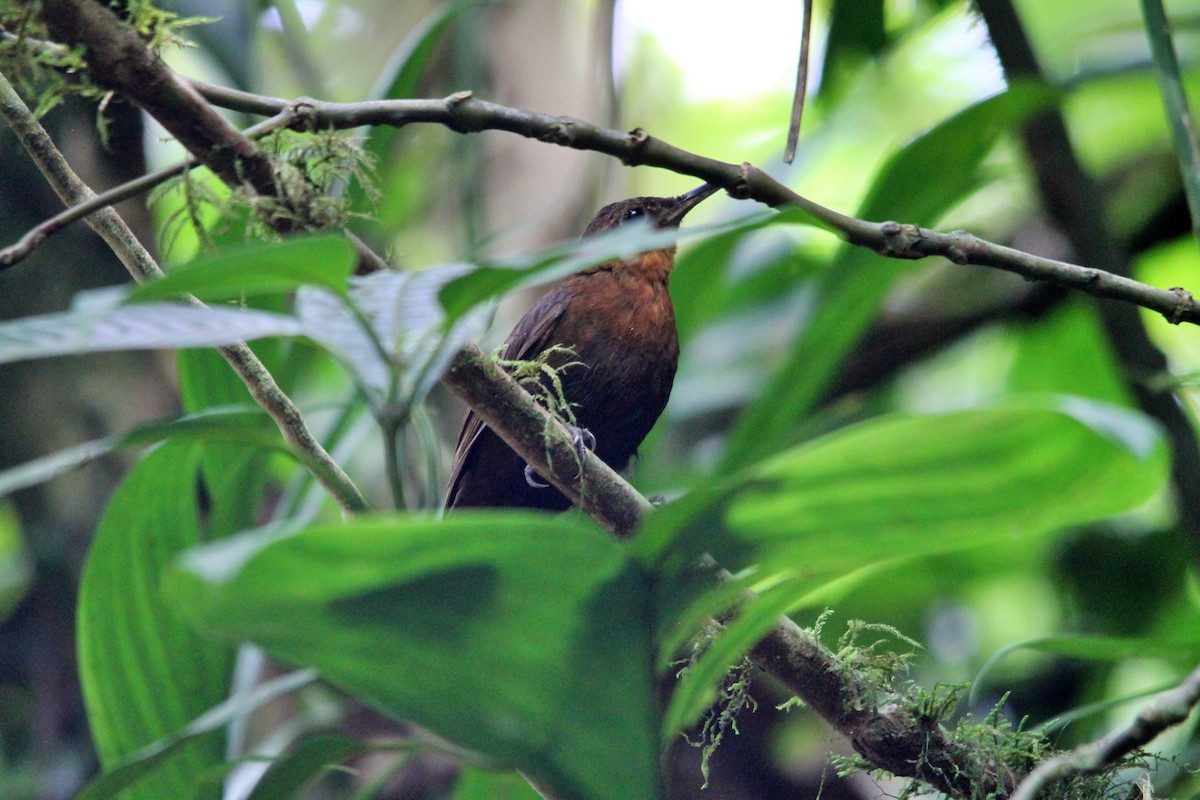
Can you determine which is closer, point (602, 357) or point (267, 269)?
point (267, 269)

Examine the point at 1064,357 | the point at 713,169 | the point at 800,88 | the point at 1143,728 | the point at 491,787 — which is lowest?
the point at 491,787

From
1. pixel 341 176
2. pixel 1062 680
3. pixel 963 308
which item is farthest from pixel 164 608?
pixel 963 308

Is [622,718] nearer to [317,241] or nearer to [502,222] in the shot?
[317,241]

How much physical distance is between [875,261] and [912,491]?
142cm

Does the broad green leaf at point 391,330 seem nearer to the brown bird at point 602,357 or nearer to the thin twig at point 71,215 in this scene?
the thin twig at point 71,215

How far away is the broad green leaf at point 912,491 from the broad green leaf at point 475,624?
10 centimetres

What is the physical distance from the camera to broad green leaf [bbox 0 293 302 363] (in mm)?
768

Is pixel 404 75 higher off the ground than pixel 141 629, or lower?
higher

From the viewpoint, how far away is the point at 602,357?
2.52 m

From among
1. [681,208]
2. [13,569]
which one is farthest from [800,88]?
[13,569]

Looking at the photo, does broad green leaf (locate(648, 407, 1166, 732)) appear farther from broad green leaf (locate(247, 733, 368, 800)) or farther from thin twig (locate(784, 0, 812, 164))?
thin twig (locate(784, 0, 812, 164))

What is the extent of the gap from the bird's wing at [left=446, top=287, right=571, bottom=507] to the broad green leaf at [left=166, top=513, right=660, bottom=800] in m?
1.45

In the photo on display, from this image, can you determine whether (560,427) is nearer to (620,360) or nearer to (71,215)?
(71,215)

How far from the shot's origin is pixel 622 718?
0.95 m
